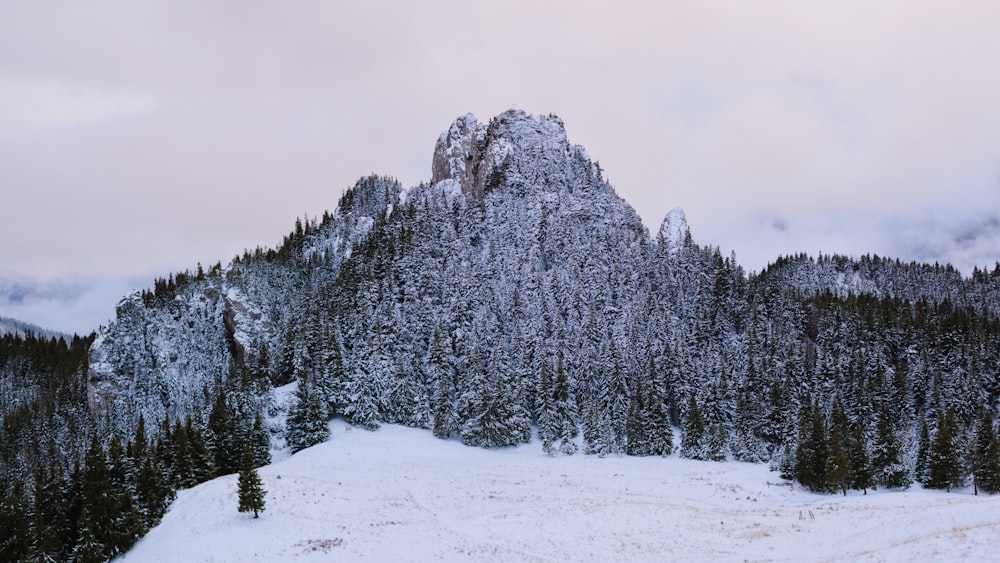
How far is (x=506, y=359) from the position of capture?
99625mm

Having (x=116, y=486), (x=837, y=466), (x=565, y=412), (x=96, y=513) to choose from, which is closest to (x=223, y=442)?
(x=116, y=486)

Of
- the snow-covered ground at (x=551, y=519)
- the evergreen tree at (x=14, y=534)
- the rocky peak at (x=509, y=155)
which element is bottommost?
the evergreen tree at (x=14, y=534)

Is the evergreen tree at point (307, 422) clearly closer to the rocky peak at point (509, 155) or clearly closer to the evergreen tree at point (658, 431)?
the evergreen tree at point (658, 431)

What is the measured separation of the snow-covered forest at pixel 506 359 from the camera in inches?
2473

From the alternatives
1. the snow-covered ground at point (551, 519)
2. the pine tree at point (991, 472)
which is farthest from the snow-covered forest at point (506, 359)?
the snow-covered ground at point (551, 519)

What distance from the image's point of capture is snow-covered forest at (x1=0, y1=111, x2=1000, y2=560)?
206 feet

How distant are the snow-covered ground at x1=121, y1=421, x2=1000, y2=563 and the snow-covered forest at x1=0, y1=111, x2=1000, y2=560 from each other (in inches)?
319

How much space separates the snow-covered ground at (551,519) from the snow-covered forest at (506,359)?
8112 mm

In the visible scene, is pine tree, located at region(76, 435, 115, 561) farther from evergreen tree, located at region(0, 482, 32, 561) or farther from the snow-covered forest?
evergreen tree, located at region(0, 482, 32, 561)

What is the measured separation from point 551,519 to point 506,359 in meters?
58.8

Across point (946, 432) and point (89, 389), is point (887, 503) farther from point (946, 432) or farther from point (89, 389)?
point (89, 389)

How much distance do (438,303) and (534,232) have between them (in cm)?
3244

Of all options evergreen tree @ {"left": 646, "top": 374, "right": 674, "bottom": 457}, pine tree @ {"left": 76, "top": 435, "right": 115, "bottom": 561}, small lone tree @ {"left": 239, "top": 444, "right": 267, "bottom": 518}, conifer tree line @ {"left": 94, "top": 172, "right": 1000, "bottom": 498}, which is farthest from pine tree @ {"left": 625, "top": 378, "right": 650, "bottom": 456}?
pine tree @ {"left": 76, "top": 435, "right": 115, "bottom": 561}

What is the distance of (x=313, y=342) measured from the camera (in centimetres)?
9569
